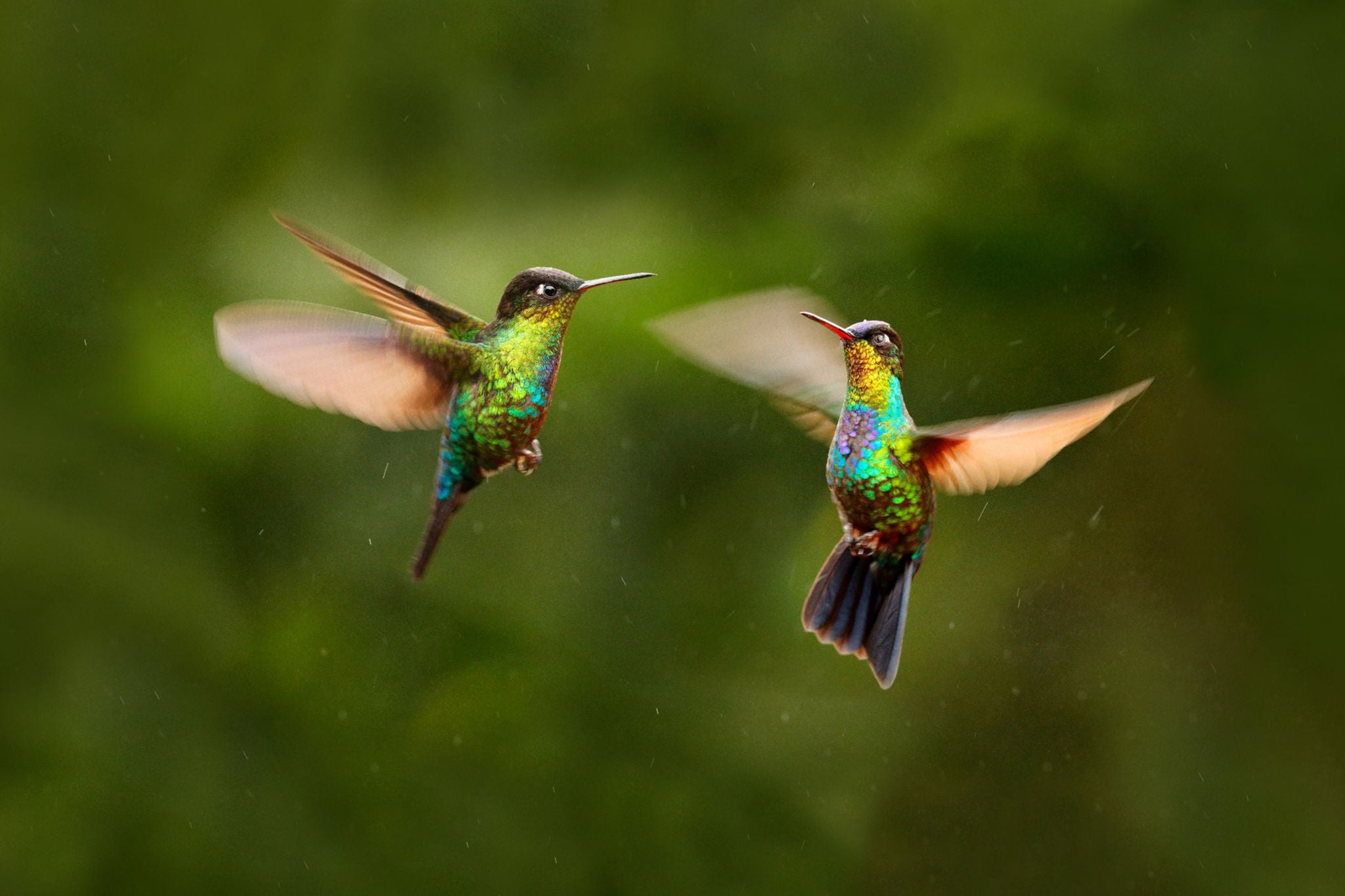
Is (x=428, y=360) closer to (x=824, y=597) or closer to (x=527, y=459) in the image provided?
(x=527, y=459)

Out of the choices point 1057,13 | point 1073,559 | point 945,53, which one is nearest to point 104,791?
point 1073,559

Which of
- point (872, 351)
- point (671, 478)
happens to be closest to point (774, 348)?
point (872, 351)

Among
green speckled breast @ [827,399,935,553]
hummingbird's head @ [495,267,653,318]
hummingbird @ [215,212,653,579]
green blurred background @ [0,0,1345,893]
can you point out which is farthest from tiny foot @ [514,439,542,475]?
green blurred background @ [0,0,1345,893]

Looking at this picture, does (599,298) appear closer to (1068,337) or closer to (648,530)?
(648,530)

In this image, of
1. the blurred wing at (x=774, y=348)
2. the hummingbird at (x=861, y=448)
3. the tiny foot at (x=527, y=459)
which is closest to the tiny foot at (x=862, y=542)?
the hummingbird at (x=861, y=448)

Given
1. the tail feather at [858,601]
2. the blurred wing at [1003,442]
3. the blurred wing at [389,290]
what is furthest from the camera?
the tail feather at [858,601]

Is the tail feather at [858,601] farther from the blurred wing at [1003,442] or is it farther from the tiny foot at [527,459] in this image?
the tiny foot at [527,459]
